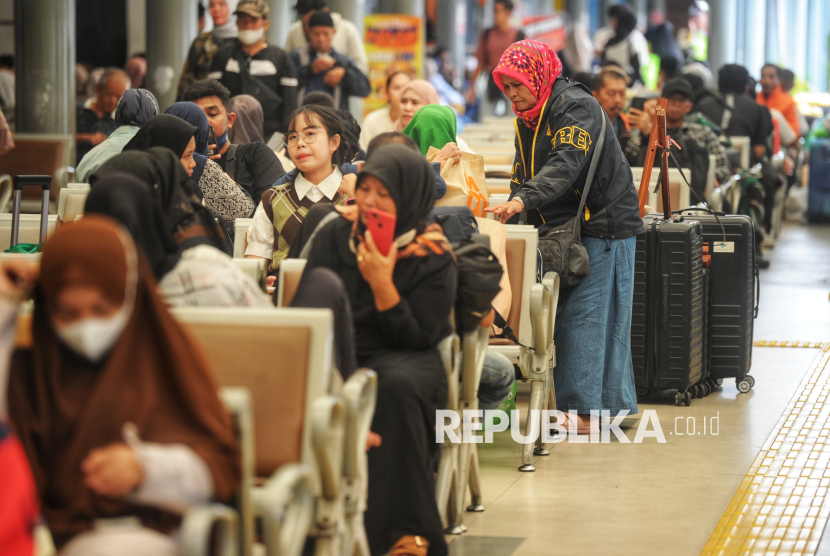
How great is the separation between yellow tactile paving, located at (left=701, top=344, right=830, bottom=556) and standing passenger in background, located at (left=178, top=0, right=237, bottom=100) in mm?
4887

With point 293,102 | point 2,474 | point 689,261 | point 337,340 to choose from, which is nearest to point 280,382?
point 337,340

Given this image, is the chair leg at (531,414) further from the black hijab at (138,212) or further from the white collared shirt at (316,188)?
the black hijab at (138,212)

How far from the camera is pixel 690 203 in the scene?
875 cm

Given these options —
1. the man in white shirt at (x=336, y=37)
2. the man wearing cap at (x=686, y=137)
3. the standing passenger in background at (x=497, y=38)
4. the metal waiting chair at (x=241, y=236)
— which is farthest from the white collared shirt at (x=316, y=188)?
the standing passenger in background at (x=497, y=38)

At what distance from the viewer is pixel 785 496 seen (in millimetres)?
4555

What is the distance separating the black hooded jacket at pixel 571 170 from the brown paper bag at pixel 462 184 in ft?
0.93

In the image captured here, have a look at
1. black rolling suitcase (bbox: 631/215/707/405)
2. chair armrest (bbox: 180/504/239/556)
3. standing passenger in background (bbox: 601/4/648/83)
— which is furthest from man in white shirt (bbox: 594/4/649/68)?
chair armrest (bbox: 180/504/239/556)

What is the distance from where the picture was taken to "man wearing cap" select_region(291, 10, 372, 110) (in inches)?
368

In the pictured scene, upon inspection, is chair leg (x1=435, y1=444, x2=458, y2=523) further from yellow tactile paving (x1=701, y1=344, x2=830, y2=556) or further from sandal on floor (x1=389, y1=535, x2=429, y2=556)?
yellow tactile paving (x1=701, y1=344, x2=830, y2=556)

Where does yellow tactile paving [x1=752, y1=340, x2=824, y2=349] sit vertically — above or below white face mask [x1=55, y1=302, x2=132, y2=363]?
below

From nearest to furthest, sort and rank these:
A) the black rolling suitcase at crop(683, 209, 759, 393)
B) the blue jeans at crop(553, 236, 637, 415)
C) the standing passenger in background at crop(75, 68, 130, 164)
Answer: the blue jeans at crop(553, 236, 637, 415), the black rolling suitcase at crop(683, 209, 759, 393), the standing passenger in background at crop(75, 68, 130, 164)

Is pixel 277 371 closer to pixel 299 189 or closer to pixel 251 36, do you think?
pixel 299 189

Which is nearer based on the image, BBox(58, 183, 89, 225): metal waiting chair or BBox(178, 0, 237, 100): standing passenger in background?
BBox(58, 183, 89, 225): metal waiting chair

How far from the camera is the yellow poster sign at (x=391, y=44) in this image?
13805mm
